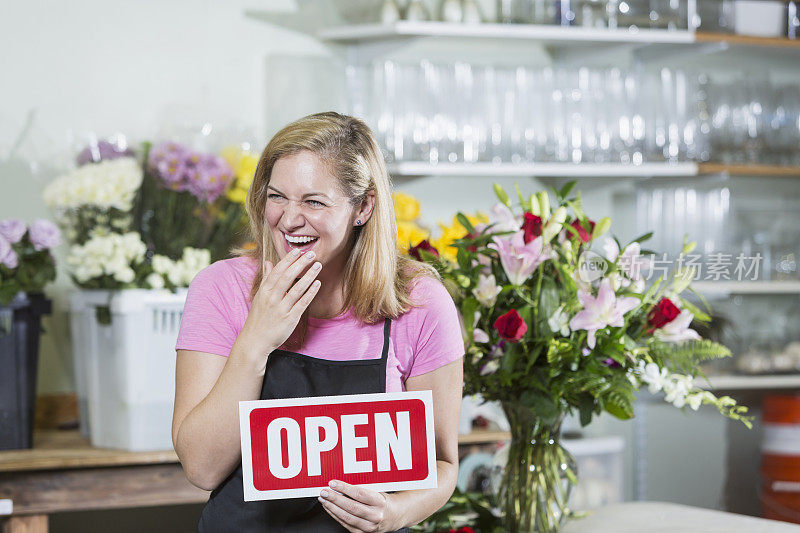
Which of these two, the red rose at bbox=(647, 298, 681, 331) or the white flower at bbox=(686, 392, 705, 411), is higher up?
the red rose at bbox=(647, 298, 681, 331)

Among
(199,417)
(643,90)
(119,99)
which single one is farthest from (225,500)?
(643,90)

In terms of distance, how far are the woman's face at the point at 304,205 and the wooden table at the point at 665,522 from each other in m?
0.63

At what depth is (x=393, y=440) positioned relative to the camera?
44.2 inches

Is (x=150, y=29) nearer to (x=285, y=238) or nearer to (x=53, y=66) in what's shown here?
(x=53, y=66)

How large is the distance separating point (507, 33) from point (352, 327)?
1.55 metres

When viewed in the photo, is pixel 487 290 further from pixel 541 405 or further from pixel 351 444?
pixel 351 444

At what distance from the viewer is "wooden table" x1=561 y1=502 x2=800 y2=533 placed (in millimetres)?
1394

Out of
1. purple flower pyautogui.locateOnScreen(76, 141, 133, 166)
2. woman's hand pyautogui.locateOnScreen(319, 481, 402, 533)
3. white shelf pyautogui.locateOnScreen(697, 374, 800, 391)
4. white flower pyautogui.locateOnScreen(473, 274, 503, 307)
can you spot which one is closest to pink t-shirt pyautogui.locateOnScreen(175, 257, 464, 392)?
white flower pyautogui.locateOnScreen(473, 274, 503, 307)

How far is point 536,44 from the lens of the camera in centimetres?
296

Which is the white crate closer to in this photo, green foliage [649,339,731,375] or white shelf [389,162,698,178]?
white shelf [389,162,698,178]

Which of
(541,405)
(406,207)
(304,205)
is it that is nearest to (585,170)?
(406,207)

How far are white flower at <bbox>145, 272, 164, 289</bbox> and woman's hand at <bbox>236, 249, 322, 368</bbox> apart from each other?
776 mm

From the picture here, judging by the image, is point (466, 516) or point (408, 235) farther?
point (408, 235)

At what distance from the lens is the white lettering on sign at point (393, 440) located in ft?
3.67
